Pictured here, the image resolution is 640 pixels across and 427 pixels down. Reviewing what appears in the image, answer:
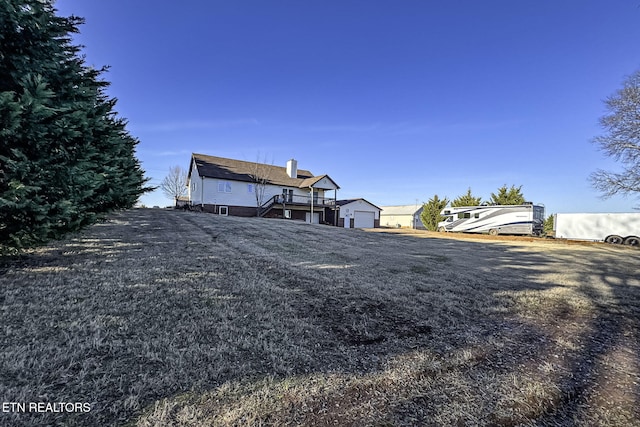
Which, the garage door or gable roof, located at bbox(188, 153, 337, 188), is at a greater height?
gable roof, located at bbox(188, 153, 337, 188)

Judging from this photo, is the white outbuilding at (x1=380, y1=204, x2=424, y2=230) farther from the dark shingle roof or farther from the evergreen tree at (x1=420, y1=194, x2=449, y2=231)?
the dark shingle roof

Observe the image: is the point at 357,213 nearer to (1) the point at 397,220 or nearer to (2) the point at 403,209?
(1) the point at 397,220

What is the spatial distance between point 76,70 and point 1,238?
3.22m

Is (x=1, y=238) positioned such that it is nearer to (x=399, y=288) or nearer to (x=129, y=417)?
(x=129, y=417)

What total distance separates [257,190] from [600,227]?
27.2 m

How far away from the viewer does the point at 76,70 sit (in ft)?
→ 18.0

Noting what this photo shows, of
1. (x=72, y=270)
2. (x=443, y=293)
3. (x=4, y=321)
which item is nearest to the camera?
(x=4, y=321)

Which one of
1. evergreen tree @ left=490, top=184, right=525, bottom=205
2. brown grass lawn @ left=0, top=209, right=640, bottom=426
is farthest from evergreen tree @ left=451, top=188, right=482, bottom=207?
brown grass lawn @ left=0, top=209, right=640, bottom=426

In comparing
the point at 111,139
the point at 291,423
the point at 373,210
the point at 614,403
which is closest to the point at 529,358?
the point at 614,403

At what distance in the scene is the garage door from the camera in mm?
35219

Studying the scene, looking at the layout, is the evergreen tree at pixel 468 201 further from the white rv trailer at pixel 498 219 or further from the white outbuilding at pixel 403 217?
the white outbuilding at pixel 403 217

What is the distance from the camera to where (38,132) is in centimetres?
419

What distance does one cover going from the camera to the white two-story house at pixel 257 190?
85.8ft

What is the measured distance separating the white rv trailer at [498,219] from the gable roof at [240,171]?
13.6m
